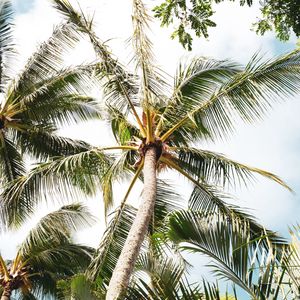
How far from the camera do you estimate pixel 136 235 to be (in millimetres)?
6398

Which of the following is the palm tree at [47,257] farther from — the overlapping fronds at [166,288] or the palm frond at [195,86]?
the overlapping fronds at [166,288]

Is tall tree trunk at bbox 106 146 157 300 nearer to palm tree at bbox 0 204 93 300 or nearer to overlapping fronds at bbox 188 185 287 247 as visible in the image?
overlapping fronds at bbox 188 185 287 247

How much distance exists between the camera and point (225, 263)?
354cm

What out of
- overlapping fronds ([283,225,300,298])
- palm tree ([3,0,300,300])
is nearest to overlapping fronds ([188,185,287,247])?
palm tree ([3,0,300,300])

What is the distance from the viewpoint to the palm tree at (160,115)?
8180 mm

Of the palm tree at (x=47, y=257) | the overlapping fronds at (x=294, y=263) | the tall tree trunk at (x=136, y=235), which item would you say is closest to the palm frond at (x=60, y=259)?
the palm tree at (x=47, y=257)

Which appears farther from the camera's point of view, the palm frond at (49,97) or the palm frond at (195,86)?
the palm frond at (49,97)

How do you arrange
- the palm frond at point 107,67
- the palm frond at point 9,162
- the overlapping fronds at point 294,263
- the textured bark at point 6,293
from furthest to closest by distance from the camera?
the palm frond at point 9,162 → the textured bark at point 6,293 → the palm frond at point 107,67 → the overlapping fronds at point 294,263

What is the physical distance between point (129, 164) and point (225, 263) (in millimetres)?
5627

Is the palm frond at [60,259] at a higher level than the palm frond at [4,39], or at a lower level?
lower

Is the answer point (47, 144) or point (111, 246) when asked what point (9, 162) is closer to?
point (47, 144)

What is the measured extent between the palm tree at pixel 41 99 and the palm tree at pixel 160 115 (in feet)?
8.39

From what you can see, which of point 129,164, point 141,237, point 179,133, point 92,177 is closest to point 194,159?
point 179,133

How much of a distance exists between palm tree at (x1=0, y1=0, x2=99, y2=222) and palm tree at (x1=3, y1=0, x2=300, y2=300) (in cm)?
256
